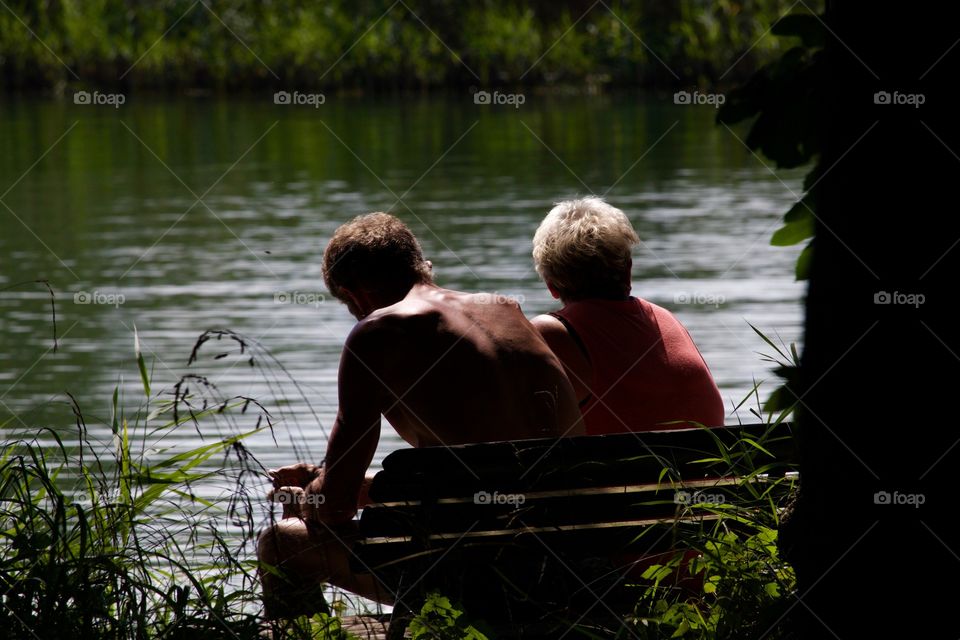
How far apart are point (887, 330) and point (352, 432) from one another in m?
1.25

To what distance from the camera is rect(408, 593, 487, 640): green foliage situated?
9.23 feet

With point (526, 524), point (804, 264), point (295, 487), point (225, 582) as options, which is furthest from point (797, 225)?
point (295, 487)

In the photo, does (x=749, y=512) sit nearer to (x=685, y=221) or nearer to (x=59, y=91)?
(x=685, y=221)

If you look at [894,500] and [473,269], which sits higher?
[894,500]

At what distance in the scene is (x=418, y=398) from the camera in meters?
3.27

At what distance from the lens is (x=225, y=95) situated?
30.9 meters

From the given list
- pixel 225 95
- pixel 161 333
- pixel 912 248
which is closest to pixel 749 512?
pixel 912 248

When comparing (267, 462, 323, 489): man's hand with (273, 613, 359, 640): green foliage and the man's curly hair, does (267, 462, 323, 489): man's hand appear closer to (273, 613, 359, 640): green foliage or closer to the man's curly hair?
the man's curly hair

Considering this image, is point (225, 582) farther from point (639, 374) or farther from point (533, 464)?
point (639, 374)

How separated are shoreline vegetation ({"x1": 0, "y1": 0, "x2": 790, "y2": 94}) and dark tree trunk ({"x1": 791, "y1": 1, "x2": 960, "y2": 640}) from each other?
28007mm

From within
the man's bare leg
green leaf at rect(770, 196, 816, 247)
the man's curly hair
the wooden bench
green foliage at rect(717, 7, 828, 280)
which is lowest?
the man's bare leg

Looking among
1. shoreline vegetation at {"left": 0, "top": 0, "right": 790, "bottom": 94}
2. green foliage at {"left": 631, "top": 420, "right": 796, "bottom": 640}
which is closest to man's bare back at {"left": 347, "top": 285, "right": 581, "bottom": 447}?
green foliage at {"left": 631, "top": 420, "right": 796, "bottom": 640}

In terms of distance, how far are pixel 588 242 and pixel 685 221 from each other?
989cm

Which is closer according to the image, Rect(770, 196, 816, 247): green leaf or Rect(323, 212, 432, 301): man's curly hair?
Rect(770, 196, 816, 247): green leaf
